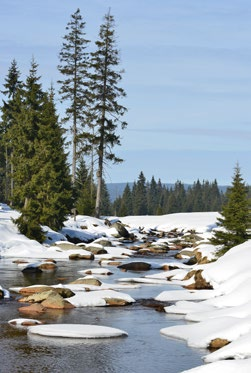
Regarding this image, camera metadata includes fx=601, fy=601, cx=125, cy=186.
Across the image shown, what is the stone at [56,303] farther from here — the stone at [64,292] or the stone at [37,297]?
the stone at [64,292]

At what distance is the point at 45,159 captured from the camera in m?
39.9

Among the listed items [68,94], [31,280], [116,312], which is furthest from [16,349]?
[68,94]

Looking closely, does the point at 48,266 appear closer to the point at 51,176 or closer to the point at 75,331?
the point at 75,331

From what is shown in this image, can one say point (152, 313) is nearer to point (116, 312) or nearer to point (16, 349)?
point (116, 312)

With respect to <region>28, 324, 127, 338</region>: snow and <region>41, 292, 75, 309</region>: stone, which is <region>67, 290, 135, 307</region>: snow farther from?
<region>28, 324, 127, 338</region>: snow

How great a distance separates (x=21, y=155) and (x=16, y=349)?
30105 mm

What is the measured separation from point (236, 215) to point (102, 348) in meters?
15.0

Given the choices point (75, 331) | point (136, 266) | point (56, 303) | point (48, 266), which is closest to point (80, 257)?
point (136, 266)

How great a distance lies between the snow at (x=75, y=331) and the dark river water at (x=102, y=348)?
0.70 feet

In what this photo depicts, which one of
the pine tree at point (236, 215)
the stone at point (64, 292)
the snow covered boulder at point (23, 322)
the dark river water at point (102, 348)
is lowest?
the dark river water at point (102, 348)

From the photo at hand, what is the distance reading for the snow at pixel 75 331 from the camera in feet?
41.1

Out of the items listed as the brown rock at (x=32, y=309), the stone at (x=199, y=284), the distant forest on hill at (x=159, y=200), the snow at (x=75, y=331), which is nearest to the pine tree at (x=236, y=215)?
the stone at (x=199, y=284)

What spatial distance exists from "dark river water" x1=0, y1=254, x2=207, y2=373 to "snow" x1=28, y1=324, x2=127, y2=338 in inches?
8.4

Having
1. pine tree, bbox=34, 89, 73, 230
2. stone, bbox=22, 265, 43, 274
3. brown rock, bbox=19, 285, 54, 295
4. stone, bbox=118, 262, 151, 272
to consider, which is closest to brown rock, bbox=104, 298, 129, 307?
brown rock, bbox=19, 285, 54, 295
